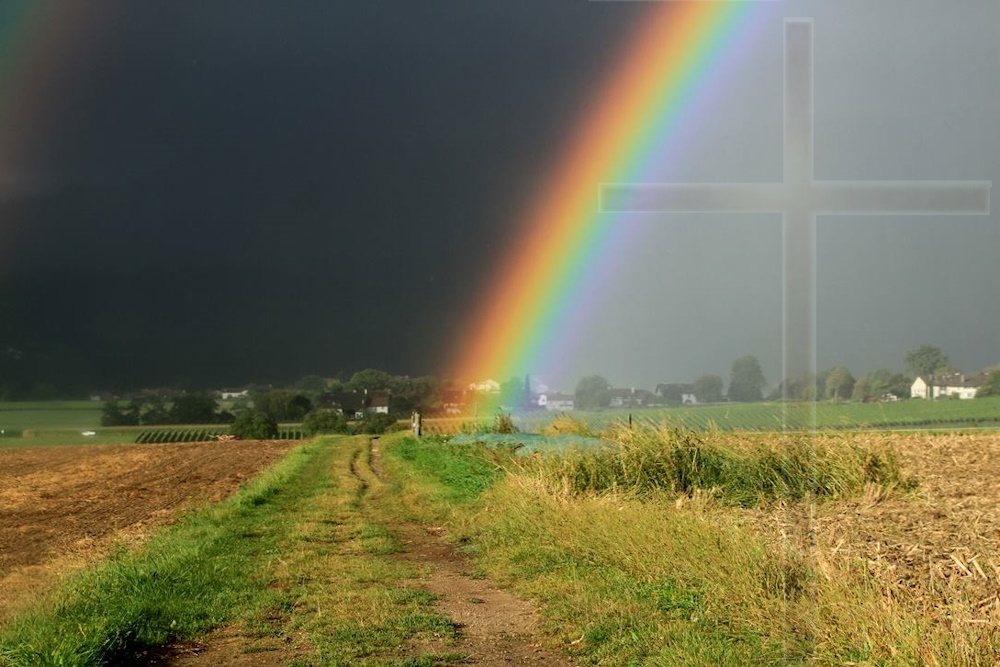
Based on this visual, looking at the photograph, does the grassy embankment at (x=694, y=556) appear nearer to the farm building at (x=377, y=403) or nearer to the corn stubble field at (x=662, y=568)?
the corn stubble field at (x=662, y=568)

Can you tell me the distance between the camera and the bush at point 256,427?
67562 millimetres

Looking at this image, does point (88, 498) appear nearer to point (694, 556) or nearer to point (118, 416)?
point (694, 556)

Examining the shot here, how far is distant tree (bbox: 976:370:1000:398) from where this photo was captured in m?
37.1

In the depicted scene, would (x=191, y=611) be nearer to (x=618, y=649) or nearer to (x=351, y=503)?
(x=618, y=649)

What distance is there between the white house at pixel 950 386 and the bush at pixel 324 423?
4030cm

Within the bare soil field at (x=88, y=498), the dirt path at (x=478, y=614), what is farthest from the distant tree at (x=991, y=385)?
the dirt path at (x=478, y=614)

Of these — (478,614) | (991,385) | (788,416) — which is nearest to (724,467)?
(788,416)

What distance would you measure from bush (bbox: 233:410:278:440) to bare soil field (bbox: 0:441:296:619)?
77.9 feet

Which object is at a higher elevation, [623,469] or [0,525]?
[623,469]

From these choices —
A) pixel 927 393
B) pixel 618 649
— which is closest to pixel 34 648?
pixel 618 649

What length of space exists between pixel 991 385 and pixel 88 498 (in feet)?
108

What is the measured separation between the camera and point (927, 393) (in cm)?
4059

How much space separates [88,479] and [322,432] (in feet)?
126

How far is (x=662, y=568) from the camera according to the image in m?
8.41
